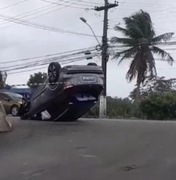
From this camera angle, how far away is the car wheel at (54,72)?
43.1ft

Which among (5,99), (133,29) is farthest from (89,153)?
(133,29)

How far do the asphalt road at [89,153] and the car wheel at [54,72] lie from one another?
213 centimetres

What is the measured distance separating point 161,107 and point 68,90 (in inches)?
657

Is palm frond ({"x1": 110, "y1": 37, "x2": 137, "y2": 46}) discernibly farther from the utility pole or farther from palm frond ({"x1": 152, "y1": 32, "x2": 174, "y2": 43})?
the utility pole

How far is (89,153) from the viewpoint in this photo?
831 centimetres

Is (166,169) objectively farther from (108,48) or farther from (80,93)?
(108,48)

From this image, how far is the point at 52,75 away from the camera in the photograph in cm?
1333

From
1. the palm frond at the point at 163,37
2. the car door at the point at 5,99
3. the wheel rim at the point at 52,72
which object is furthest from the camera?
the palm frond at the point at 163,37

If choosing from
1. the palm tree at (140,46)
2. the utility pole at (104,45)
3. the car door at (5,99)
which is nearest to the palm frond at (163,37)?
the palm tree at (140,46)

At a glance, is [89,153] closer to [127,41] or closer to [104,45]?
[104,45]

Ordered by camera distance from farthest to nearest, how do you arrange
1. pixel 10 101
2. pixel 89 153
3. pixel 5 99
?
pixel 5 99 < pixel 10 101 < pixel 89 153

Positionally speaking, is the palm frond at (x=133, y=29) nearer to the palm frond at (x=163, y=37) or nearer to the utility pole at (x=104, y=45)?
the palm frond at (x=163, y=37)

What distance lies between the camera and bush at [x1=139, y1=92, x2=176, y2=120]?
94.1 ft

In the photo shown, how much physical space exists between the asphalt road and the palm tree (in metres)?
27.0
